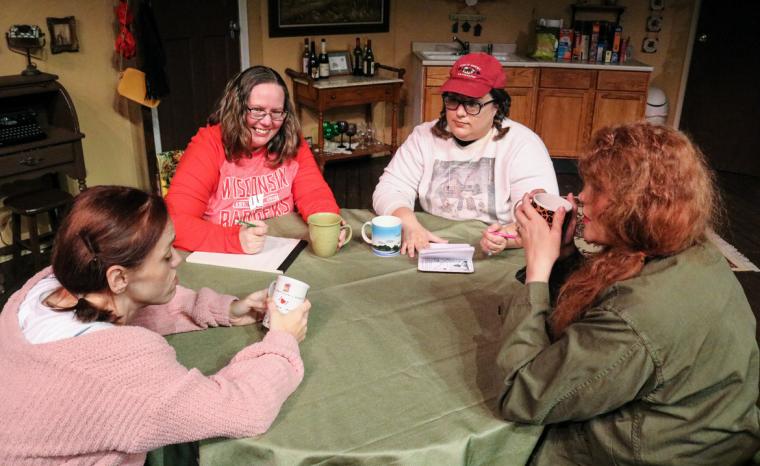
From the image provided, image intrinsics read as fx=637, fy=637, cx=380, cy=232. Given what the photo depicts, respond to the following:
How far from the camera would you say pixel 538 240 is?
1.34 m

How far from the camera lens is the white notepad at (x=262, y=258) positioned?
1738 mm

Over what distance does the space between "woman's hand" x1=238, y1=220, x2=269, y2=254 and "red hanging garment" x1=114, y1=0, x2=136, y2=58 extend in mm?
2573

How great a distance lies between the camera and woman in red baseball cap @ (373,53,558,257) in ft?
6.91

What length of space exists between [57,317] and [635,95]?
5180 mm

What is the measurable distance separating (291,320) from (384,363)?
0.69 feet

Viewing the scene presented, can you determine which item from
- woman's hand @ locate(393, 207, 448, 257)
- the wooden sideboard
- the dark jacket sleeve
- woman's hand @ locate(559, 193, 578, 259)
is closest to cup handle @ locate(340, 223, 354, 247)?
woman's hand @ locate(393, 207, 448, 257)

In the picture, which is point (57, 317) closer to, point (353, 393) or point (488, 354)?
point (353, 393)

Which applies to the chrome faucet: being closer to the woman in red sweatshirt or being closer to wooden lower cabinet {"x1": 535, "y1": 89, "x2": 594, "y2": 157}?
wooden lower cabinet {"x1": 535, "y1": 89, "x2": 594, "y2": 157}

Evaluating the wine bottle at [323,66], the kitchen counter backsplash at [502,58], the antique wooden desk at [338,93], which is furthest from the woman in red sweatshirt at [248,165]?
the kitchen counter backsplash at [502,58]

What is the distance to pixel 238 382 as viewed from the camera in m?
1.14

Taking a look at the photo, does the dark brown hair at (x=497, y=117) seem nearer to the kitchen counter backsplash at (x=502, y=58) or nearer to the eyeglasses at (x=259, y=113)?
the eyeglasses at (x=259, y=113)

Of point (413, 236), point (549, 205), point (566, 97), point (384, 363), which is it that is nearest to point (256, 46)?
point (566, 97)

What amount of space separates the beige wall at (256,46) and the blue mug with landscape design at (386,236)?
2.80 m

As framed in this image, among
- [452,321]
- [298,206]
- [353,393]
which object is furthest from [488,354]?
[298,206]
